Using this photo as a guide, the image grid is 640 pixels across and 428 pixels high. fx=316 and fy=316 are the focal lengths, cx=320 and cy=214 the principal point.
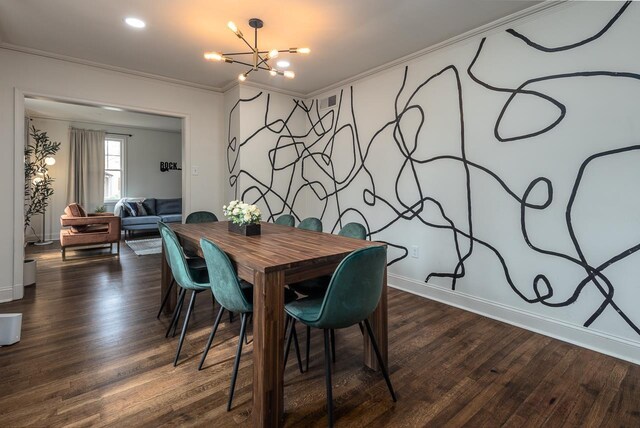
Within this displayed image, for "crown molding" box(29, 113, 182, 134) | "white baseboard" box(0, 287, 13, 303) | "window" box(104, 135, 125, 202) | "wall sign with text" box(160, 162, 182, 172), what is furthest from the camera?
"wall sign with text" box(160, 162, 182, 172)

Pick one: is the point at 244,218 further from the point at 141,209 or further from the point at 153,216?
the point at 141,209

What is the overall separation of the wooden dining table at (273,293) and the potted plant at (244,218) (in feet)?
0.86

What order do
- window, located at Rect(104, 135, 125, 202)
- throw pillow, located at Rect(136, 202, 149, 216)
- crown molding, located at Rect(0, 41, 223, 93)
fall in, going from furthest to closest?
window, located at Rect(104, 135, 125, 202), throw pillow, located at Rect(136, 202, 149, 216), crown molding, located at Rect(0, 41, 223, 93)

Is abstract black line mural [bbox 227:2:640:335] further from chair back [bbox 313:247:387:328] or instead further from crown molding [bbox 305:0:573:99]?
chair back [bbox 313:247:387:328]

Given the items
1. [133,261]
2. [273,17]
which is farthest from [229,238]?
[133,261]

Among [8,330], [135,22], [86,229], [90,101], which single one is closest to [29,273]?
[8,330]

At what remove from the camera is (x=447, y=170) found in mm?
3164

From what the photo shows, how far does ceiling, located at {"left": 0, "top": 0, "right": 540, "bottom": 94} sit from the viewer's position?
8.25 ft

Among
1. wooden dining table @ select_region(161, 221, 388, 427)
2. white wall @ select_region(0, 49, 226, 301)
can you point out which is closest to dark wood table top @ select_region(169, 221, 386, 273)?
wooden dining table @ select_region(161, 221, 388, 427)

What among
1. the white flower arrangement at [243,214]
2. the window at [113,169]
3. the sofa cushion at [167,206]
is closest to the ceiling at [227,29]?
the white flower arrangement at [243,214]

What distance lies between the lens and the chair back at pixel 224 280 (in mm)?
1620

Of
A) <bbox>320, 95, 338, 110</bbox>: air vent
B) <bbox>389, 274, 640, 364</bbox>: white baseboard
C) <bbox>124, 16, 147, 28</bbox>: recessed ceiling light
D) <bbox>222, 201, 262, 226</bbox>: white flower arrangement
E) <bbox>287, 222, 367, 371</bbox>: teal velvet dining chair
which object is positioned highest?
<bbox>124, 16, 147, 28</bbox>: recessed ceiling light

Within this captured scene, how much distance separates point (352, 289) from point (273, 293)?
379 millimetres

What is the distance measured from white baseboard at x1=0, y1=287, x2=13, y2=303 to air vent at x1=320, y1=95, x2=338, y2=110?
4.20 m
